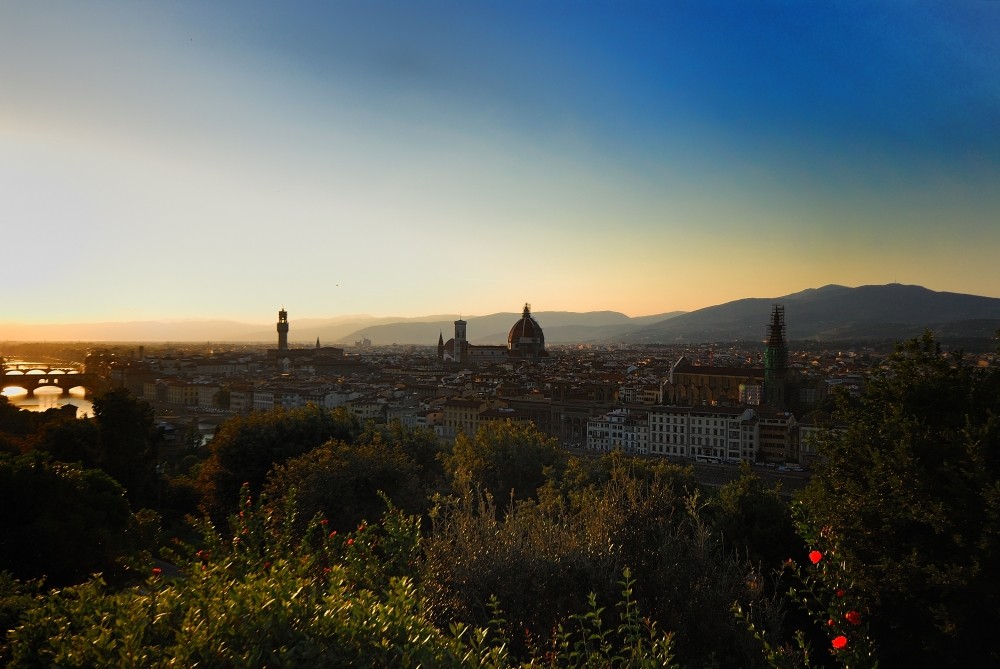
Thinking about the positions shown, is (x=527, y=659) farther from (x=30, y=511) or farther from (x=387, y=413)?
(x=387, y=413)

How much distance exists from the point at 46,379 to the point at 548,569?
69703mm

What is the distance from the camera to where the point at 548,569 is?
4.61m

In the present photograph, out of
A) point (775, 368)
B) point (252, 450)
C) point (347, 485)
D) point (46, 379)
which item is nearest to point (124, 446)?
point (252, 450)

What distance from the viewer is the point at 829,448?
7863mm

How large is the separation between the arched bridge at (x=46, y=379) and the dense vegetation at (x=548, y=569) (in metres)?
55.9

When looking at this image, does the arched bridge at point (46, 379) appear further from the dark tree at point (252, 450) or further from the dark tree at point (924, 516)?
the dark tree at point (924, 516)

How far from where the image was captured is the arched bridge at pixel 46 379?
190 ft

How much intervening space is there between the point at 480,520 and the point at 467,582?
2.45 feet

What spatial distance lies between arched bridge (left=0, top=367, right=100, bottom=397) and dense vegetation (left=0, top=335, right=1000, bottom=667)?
183ft

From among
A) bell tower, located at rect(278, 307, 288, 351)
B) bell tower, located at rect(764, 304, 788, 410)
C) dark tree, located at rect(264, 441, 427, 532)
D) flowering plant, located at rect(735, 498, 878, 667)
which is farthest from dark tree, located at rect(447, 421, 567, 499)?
bell tower, located at rect(278, 307, 288, 351)

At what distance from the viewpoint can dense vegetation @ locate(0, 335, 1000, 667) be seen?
2.89 m

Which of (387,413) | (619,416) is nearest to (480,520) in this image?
Answer: (619,416)

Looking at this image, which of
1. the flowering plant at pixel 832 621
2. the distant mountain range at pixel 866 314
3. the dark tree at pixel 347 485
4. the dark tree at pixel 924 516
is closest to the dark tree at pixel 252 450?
the dark tree at pixel 347 485

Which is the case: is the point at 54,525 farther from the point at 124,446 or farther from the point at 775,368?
the point at 775,368
